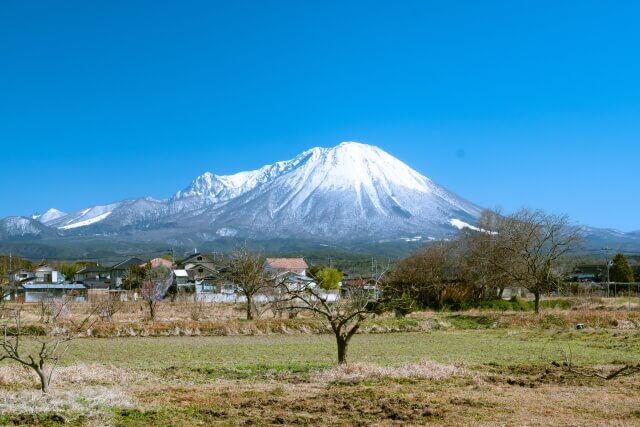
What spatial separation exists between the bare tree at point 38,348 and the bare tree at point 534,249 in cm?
2339

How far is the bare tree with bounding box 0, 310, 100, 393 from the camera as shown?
11.1 m

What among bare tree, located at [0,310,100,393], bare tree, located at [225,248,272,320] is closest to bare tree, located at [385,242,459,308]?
bare tree, located at [225,248,272,320]

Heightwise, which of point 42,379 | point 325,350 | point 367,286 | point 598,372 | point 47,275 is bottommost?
point 325,350

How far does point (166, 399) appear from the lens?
10828 millimetres

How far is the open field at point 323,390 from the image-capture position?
9578mm

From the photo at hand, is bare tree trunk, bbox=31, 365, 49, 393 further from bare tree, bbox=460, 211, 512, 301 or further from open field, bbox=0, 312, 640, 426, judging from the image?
bare tree, bbox=460, 211, 512, 301

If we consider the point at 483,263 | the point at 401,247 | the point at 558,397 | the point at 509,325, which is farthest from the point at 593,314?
the point at 401,247

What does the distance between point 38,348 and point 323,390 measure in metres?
12.4

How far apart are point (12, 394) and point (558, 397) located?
8.72 metres

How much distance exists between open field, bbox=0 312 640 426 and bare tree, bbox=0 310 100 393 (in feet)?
1.18

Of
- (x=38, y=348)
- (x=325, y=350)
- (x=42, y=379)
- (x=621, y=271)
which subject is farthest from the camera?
(x=621, y=271)

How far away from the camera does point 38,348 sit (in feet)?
68.2

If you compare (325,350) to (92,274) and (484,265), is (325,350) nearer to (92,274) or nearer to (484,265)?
(484,265)

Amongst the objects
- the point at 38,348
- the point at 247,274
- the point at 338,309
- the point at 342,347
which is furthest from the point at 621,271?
the point at 38,348
